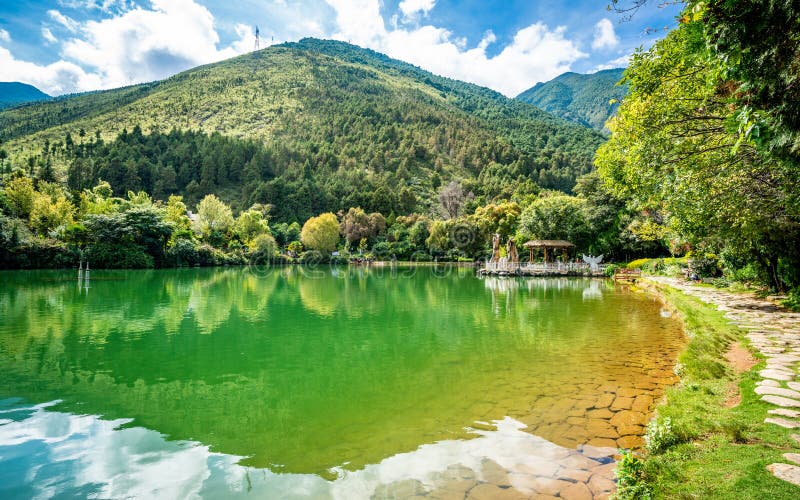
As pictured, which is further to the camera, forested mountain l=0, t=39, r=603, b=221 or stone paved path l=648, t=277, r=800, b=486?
forested mountain l=0, t=39, r=603, b=221

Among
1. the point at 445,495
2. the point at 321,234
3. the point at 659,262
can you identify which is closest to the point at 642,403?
the point at 445,495

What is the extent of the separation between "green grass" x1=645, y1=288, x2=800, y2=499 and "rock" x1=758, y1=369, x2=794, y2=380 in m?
0.10

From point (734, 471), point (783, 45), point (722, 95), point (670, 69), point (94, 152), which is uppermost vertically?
point (94, 152)

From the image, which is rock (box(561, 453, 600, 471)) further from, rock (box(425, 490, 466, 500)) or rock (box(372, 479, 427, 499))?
rock (box(372, 479, 427, 499))

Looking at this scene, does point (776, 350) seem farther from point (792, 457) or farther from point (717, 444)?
point (792, 457)

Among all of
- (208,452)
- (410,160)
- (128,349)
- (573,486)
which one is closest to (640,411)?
(573,486)

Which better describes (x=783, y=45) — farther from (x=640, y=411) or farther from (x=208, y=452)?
(x=208, y=452)

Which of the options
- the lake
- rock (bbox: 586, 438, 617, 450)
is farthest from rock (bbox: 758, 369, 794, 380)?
rock (bbox: 586, 438, 617, 450)

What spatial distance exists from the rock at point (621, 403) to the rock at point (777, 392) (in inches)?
51.2

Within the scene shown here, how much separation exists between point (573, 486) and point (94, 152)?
87.9 m

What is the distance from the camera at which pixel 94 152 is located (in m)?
71.4

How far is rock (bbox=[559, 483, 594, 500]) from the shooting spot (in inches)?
128

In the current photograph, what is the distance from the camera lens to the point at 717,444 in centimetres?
341

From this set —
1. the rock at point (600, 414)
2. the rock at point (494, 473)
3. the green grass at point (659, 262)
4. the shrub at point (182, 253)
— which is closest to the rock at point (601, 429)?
the rock at point (600, 414)
